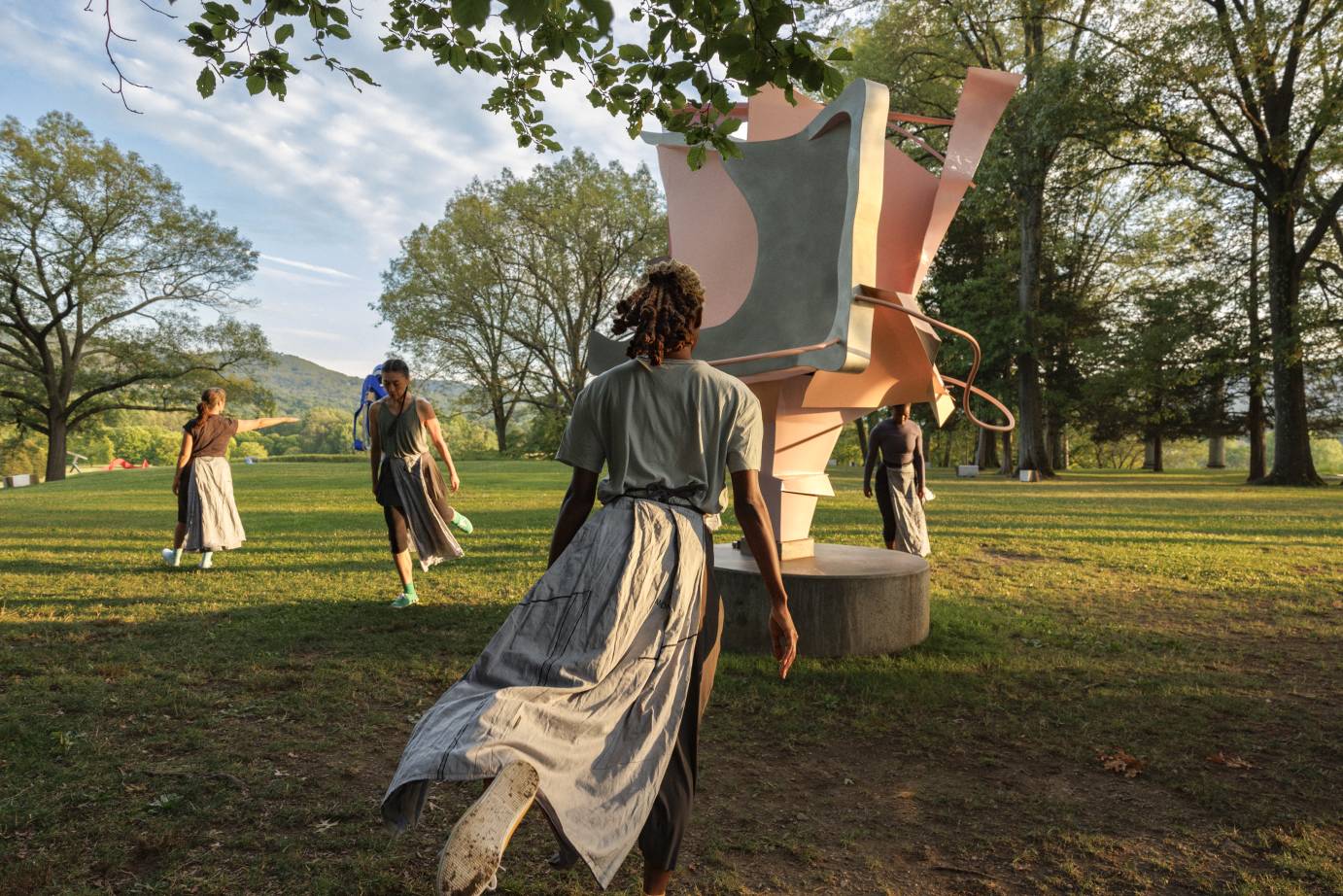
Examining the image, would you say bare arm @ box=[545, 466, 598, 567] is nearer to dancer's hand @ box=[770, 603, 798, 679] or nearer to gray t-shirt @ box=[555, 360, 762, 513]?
gray t-shirt @ box=[555, 360, 762, 513]

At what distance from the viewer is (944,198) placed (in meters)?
5.85

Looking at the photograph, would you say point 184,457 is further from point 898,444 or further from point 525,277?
point 525,277

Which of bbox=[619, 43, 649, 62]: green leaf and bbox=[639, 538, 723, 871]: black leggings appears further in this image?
bbox=[619, 43, 649, 62]: green leaf

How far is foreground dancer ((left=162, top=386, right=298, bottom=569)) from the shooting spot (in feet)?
28.1

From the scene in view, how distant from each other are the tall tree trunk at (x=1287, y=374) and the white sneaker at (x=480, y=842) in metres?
25.5

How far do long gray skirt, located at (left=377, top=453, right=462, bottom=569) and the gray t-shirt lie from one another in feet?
15.3

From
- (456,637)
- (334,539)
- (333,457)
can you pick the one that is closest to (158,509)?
Result: (334,539)

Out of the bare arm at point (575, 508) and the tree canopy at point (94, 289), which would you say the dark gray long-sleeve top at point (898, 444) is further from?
the tree canopy at point (94, 289)

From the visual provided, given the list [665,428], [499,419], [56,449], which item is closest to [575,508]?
[665,428]

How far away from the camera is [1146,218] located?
109ft

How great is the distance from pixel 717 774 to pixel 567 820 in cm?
192

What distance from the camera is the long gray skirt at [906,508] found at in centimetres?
837

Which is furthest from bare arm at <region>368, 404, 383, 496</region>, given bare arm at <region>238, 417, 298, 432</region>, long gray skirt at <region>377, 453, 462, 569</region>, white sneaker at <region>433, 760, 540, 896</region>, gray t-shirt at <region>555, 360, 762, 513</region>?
white sneaker at <region>433, 760, 540, 896</region>

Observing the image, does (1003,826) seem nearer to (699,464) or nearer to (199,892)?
(699,464)
